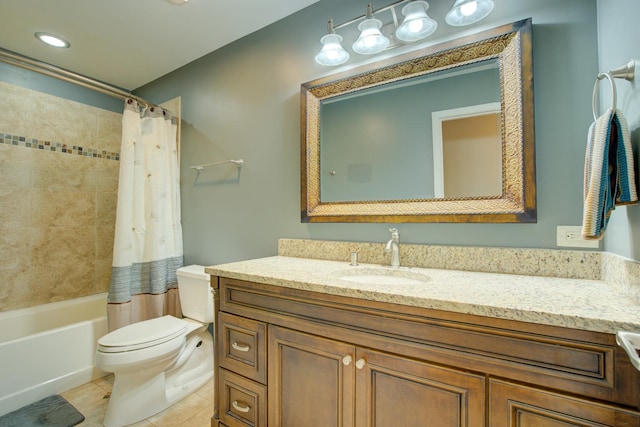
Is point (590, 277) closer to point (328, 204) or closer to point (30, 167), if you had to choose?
point (328, 204)

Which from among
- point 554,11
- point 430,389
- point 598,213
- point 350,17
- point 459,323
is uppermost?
point 350,17

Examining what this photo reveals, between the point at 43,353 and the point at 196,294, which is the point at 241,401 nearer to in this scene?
the point at 196,294

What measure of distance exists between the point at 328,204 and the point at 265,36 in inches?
49.8

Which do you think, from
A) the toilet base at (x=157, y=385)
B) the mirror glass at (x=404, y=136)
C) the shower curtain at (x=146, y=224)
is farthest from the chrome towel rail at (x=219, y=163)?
the toilet base at (x=157, y=385)

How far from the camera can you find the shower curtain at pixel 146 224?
199cm

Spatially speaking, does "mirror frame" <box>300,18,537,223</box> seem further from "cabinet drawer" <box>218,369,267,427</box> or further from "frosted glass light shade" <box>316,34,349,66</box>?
"cabinet drawer" <box>218,369,267,427</box>

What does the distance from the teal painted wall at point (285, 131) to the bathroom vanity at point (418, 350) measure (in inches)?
10.3

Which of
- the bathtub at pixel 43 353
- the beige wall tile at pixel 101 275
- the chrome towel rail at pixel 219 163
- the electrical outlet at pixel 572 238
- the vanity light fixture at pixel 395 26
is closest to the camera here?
the electrical outlet at pixel 572 238

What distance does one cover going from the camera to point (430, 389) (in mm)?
859

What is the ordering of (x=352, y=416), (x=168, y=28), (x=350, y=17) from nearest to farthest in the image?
(x=352, y=416)
(x=350, y=17)
(x=168, y=28)

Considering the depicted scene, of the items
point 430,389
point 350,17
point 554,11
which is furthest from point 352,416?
point 350,17

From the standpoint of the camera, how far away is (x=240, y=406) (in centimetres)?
129

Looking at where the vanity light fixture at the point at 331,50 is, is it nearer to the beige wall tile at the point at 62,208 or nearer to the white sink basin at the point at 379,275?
the white sink basin at the point at 379,275

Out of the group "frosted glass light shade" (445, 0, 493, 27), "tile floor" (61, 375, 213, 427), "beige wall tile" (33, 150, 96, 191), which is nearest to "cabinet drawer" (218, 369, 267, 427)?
"tile floor" (61, 375, 213, 427)
